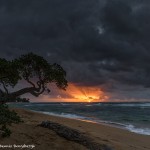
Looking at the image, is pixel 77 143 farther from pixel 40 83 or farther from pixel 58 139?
pixel 40 83

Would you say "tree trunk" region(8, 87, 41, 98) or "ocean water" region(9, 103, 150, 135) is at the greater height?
"tree trunk" region(8, 87, 41, 98)

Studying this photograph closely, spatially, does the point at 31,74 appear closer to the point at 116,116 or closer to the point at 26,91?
the point at 26,91

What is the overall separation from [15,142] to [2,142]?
0.55m

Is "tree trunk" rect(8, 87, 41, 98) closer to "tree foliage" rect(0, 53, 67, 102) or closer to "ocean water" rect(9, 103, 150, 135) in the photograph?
"tree foliage" rect(0, 53, 67, 102)

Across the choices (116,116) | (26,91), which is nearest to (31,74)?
(26,91)

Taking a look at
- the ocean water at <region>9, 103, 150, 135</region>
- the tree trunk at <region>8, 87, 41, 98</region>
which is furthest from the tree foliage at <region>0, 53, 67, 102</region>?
the ocean water at <region>9, 103, 150, 135</region>

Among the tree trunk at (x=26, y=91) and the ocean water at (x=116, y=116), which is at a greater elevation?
the tree trunk at (x=26, y=91)

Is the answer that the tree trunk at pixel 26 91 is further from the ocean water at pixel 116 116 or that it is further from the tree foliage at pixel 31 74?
the ocean water at pixel 116 116

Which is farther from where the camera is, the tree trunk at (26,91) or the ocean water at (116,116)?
the ocean water at (116,116)

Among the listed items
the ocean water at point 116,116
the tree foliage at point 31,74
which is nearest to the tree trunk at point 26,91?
the tree foliage at point 31,74

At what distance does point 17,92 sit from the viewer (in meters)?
11.2

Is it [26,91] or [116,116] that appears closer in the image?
[26,91]

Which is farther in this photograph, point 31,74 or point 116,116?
point 116,116

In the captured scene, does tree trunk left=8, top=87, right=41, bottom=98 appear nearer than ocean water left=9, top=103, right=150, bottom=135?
Yes
